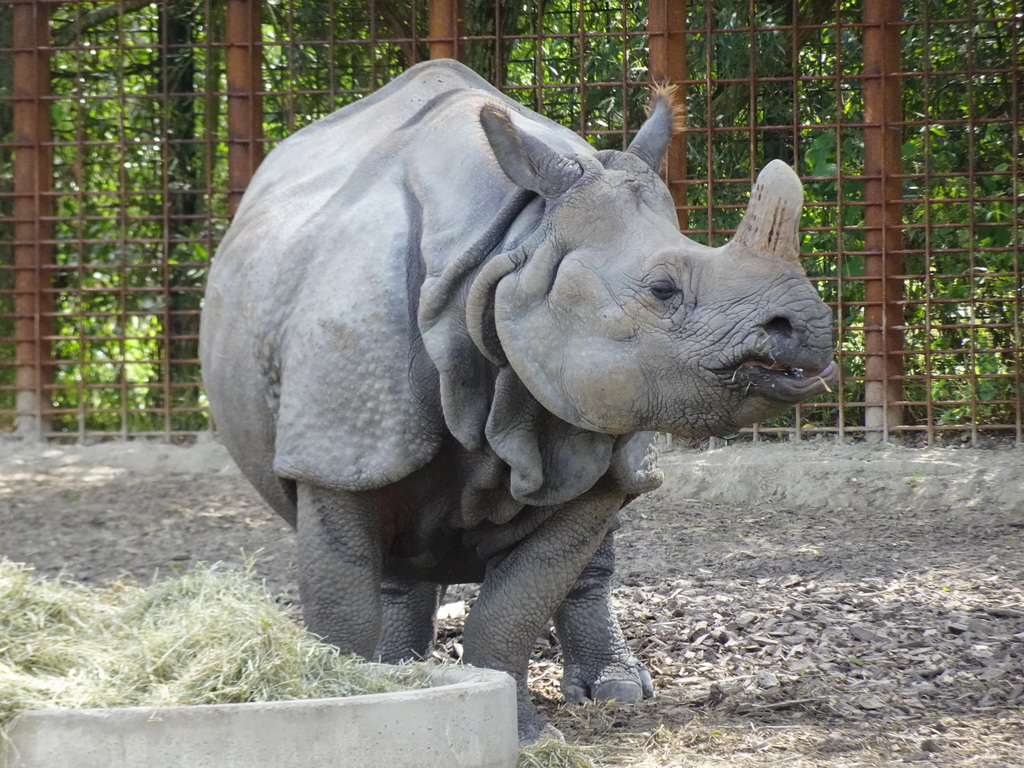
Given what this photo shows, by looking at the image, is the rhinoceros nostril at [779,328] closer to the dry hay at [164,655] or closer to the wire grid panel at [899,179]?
the dry hay at [164,655]

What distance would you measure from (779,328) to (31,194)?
28.3ft

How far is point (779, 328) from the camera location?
349 centimetres

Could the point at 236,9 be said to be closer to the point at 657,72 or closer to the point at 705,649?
the point at 657,72

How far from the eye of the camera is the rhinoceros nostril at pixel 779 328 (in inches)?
137

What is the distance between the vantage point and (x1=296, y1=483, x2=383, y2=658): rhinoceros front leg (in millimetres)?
4289

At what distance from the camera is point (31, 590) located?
3.83 metres

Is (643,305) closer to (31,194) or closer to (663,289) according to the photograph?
(663,289)

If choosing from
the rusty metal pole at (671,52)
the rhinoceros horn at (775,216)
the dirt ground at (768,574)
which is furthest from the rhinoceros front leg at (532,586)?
the rusty metal pole at (671,52)

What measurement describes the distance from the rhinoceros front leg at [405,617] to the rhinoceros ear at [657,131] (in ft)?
5.76

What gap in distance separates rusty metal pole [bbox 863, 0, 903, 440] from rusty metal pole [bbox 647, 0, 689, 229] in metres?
1.15

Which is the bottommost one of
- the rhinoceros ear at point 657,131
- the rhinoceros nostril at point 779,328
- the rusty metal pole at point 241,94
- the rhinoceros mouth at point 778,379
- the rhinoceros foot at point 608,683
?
the rhinoceros foot at point 608,683

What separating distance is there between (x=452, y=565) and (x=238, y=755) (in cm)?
169

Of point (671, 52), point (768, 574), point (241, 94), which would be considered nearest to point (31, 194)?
point (241, 94)

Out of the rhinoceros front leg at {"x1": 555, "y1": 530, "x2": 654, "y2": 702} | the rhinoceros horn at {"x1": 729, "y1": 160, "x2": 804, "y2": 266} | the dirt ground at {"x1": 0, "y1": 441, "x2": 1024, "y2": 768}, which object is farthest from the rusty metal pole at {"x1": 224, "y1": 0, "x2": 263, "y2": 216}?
the rhinoceros horn at {"x1": 729, "y1": 160, "x2": 804, "y2": 266}
